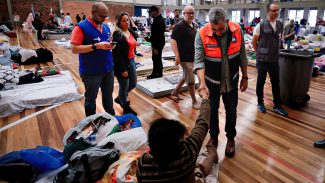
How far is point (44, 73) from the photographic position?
532cm

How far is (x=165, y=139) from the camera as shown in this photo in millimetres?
980

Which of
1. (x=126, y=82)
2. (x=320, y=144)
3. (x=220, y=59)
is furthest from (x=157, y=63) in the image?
(x=320, y=144)

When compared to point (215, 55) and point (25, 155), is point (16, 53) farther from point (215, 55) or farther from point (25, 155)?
point (215, 55)

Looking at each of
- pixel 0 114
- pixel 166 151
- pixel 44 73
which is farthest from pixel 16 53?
pixel 166 151

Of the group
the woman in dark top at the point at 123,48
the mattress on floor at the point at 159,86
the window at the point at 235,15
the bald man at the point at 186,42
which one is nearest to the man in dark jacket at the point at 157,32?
the mattress on floor at the point at 159,86

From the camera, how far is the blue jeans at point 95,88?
249cm

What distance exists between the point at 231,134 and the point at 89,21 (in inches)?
76.2

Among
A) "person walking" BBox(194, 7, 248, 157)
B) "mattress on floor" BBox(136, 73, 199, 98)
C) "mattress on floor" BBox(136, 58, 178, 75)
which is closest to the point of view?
"person walking" BBox(194, 7, 248, 157)

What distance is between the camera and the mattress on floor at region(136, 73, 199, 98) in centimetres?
424

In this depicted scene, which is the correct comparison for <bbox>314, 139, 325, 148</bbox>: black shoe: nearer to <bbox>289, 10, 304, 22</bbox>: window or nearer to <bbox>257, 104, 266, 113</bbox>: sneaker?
<bbox>257, 104, 266, 113</bbox>: sneaker

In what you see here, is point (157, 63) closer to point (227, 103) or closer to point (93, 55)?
point (93, 55)

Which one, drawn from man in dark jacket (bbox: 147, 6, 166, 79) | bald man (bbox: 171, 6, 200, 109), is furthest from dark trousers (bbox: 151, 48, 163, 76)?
bald man (bbox: 171, 6, 200, 109)

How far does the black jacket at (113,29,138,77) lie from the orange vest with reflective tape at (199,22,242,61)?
1.22 m

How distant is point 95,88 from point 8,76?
9.81 feet
